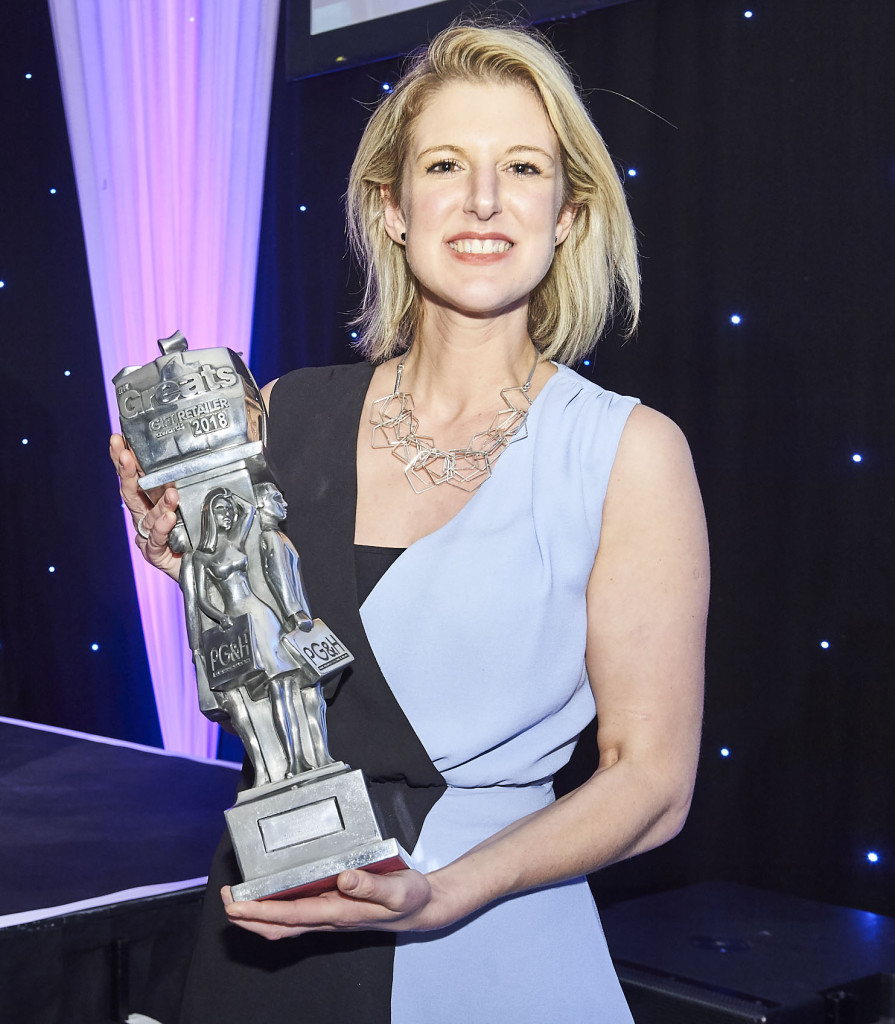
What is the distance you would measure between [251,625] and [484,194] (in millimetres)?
471

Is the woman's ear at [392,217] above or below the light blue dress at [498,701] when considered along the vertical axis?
above

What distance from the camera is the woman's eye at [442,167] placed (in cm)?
119

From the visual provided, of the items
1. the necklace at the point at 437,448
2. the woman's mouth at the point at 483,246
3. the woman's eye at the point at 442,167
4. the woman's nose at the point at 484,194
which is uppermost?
the woman's eye at the point at 442,167

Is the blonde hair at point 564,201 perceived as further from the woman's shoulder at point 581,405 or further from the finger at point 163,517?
the finger at point 163,517

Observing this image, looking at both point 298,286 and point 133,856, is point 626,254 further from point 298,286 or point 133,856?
point 298,286

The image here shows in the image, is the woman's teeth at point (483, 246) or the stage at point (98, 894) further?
the stage at point (98, 894)

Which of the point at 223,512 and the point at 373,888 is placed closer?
the point at 373,888

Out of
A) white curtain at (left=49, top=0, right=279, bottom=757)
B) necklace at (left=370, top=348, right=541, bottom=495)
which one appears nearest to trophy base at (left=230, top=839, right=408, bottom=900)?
necklace at (left=370, top=348, right=541, bottom=495)

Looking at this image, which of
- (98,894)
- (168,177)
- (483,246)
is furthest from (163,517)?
(168,177)

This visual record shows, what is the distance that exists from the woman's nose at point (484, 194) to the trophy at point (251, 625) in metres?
0.27

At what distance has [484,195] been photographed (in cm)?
114

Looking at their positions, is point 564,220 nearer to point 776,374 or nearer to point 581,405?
point 581,405

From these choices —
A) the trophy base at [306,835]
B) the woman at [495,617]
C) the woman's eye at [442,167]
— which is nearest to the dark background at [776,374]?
the woman at [495,617]

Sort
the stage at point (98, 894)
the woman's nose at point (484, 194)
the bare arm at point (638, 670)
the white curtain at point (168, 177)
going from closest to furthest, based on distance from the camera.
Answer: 1. the bare arm at point (638, 670)
2. the woman's nose at point (484, 194)
3. the stage at point (98, 894)
4. the white curtain at point (168, 177)
